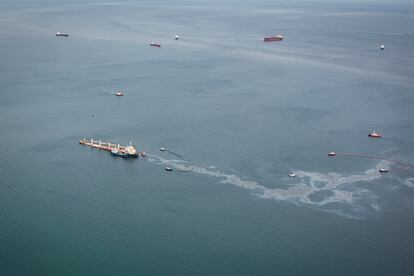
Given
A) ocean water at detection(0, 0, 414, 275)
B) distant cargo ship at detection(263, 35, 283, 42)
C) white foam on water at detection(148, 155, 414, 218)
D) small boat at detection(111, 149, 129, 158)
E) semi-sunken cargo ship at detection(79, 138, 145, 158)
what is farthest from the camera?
distant cargo ship at detection(263, 35, 283, 42)

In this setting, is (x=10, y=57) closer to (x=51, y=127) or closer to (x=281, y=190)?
(x=51, y=127)

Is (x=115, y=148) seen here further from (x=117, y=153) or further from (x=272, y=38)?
(x=272, y=38)

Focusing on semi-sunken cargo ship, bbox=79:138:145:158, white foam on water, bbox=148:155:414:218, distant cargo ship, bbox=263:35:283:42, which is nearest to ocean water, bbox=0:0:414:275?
white foam on water, bbox=148:155:414:218

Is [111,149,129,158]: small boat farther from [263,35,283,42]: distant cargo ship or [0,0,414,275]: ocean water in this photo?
[263,35,283,42]: distant cargo ship

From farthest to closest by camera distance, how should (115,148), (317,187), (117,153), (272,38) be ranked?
1. (272,38)
2. (115,148)
3. (117,153)
4. (317,187)

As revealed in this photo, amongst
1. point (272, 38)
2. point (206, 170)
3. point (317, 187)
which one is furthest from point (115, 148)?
point (272, 38)

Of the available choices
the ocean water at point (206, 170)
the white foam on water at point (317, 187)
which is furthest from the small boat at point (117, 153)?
the white foam on water at point (317, 187)
